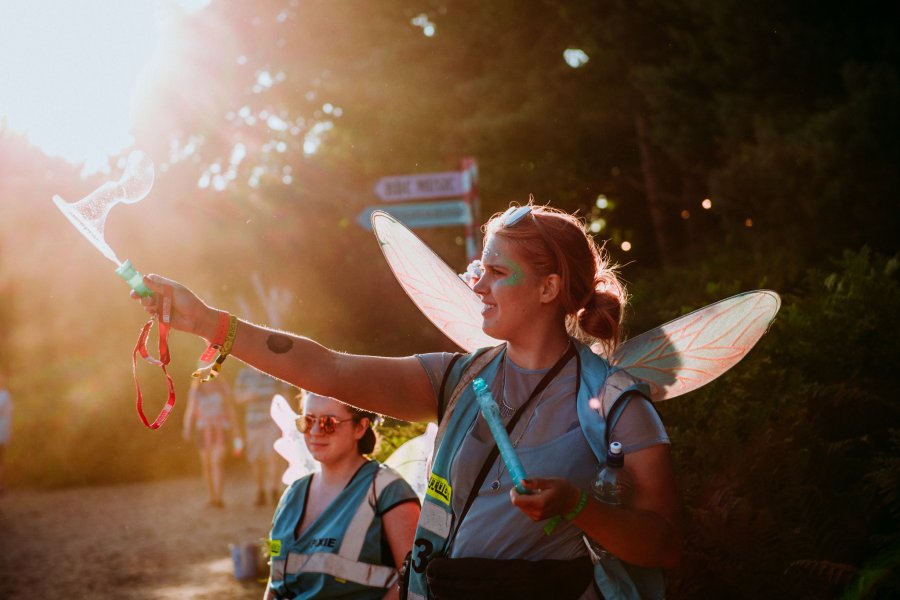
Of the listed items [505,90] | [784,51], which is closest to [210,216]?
[505,90]

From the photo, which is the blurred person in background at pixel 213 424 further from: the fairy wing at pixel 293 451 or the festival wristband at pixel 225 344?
the festival wristband at pixel 225 344

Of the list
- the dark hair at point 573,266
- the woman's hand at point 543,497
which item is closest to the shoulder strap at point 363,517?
the dark hair at point 573,266

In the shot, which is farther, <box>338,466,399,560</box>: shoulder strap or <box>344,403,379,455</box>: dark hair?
<box>344,403,379,455</box>: dark hair

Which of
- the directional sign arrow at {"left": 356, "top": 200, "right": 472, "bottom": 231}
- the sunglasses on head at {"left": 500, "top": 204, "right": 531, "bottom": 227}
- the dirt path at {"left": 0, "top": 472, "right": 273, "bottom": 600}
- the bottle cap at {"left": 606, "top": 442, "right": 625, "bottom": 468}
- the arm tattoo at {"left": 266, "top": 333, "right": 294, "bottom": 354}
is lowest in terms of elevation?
the dirt path at {"left": 0, "top": 472, "right": 273, "bottom": 600}

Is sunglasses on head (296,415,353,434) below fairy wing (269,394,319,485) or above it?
above

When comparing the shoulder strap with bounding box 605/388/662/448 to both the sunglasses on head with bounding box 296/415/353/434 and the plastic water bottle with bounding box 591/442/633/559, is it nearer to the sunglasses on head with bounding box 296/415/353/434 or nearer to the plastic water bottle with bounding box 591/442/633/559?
the plastic water bottle with bounding box 591/442/633/559

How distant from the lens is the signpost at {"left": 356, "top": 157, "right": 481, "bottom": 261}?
26.8ft

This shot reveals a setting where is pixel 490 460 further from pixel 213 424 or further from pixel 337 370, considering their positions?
pixel 213 424

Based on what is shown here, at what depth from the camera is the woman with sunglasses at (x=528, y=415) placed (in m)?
2.22

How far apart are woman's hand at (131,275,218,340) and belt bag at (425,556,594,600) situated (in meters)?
0.84

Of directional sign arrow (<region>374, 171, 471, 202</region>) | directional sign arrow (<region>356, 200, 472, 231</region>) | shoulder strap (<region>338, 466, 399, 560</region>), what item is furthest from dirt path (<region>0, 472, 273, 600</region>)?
shoulder strap (<region>338, 466, 399, 560</region>)

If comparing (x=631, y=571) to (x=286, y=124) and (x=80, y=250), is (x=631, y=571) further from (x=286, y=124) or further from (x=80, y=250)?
(x=80, y=250)

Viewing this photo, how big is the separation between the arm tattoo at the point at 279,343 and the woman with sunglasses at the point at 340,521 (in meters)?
1.34

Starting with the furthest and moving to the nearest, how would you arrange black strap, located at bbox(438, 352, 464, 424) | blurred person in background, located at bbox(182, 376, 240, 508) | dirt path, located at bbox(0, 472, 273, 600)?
1. blurred person in background, located at bbox(182, 376, 240, 508)
2. dirt path, located at bbox(0, 472, 273, 600)
3. black strap, located at bbox(438, 352, 464, 424)
